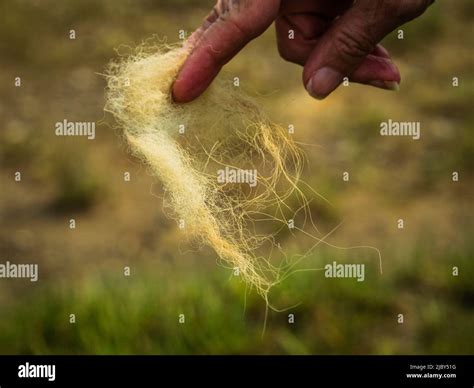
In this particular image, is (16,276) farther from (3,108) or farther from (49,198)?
(3,108)

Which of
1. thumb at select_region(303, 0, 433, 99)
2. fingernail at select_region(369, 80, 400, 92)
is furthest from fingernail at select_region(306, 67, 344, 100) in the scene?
fingernail at select_region(369, 80, 400, 92)

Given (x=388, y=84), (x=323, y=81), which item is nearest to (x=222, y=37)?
(x=323, y=81)

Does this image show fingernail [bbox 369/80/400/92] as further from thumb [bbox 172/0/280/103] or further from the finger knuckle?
thumb [bbox 172/0/280/103]

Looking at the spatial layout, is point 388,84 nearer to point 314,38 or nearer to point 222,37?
point 314,38

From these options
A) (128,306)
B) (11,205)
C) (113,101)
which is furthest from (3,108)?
(113,101)

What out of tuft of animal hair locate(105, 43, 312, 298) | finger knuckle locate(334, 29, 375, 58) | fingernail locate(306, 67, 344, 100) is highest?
finger knuckle locate(334, 29, 375, 58)

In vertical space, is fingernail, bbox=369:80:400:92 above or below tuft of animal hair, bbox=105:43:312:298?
above
